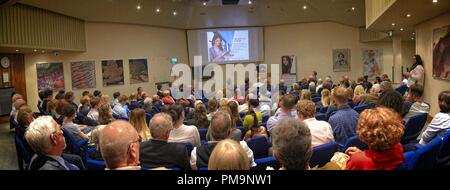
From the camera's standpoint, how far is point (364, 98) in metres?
5.70

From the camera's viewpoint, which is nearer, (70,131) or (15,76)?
(70,131)

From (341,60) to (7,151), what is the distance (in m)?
14.3

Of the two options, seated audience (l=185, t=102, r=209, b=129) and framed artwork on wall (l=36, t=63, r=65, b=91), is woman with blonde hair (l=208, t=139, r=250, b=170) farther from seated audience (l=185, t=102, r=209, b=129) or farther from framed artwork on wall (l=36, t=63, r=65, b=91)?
framed artwork on wall (l=36, t=63, r=65, b=91)

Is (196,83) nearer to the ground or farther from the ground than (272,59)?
nearer to the ground

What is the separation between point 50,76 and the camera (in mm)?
11727

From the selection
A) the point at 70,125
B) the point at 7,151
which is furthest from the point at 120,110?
the point at 70,125

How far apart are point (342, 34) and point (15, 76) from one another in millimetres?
13767

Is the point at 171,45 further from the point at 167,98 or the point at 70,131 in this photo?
the point at 70,131

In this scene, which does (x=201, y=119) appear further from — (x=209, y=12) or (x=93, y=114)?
(x=209, y=12)

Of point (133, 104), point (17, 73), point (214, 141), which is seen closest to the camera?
point (214, 141)

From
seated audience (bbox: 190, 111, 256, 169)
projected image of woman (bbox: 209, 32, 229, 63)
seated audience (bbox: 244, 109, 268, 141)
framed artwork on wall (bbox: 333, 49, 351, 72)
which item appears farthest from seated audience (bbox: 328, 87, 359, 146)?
framed artwork on wall (bbox: 333, 49, 351, 72)
